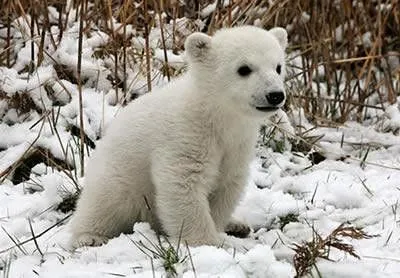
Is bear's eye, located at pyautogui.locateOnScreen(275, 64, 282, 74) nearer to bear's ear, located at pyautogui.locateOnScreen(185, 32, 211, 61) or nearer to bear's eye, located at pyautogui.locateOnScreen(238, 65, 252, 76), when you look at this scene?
bear's eye, located at pyautogui.locateOnScreen(238, 65, 252, 76)

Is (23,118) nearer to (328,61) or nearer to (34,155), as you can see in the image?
(34,155)

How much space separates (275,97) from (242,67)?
29 centimetres

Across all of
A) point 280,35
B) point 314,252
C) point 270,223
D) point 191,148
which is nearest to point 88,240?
point 191,148

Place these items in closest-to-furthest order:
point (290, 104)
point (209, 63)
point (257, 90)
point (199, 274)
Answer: point (199, 274)
point (257, 90)
point (209, 63)
point (290, 104)

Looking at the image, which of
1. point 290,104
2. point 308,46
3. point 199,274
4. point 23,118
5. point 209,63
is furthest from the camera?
point 308,46

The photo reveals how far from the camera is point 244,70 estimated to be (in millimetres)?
4039

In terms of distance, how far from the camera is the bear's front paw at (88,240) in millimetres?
4137

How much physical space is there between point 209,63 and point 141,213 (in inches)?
33.8

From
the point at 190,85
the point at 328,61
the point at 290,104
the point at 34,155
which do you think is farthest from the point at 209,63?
the point at 328,61

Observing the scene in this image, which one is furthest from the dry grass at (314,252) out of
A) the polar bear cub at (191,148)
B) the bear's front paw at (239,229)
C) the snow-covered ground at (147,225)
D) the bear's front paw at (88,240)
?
the bear's front paw at (88,240)

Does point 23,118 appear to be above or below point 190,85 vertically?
below

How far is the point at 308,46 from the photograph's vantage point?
680cm

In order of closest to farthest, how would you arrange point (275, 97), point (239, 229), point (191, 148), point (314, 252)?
point (314, 252)
point (275, 97)
point (191, 148)
point (239, 229)

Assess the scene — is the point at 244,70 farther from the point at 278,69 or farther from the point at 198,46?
the point at 198,46
